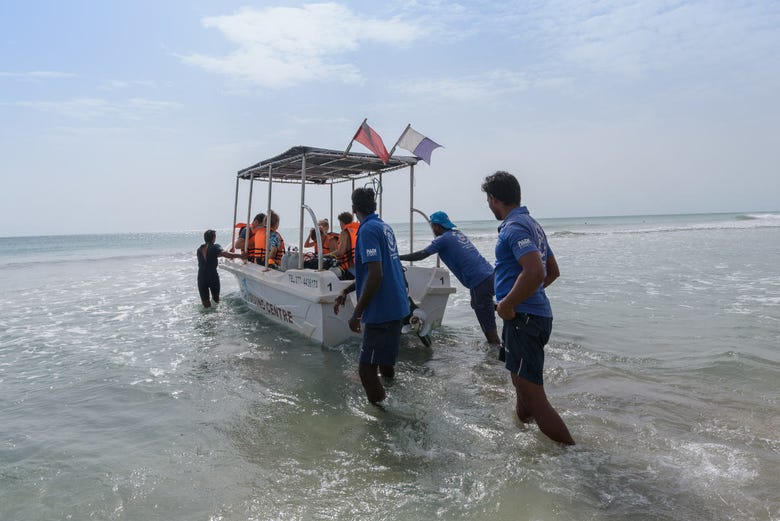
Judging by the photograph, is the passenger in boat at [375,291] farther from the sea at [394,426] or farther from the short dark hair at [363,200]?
the sea at [394,426]

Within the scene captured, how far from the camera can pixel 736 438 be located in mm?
3498

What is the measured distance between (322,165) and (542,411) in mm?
4932

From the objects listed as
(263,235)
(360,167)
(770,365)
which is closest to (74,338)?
(263,235)

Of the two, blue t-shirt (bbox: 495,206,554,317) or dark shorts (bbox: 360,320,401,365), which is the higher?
blue t-shirt (bbox: 495,206,554,317)

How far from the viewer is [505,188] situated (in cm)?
329

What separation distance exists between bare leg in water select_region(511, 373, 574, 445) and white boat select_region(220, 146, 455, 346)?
8.72ft

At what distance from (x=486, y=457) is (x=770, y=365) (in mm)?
3884

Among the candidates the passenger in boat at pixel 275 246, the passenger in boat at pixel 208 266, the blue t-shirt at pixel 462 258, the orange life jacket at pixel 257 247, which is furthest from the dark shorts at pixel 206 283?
the blue t-shirt at pixel 462 258

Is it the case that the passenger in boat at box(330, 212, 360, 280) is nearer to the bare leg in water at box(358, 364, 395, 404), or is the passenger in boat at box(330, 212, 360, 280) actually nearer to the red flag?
the red flag

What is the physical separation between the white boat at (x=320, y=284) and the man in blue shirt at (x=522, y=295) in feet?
8.83

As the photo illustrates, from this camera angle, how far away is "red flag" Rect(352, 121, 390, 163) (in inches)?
210

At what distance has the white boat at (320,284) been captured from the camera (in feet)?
19.6

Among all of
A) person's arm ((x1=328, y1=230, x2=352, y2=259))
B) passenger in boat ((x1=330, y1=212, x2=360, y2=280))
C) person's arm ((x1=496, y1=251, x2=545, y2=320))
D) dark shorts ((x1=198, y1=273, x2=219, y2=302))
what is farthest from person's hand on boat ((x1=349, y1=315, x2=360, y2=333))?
dark shorts ((x1=198, y1=273, x2=219, y2=302))

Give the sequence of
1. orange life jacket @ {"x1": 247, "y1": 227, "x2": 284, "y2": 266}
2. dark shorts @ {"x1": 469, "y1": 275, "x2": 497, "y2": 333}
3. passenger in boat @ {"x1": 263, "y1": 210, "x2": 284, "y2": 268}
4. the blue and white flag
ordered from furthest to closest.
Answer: orange life jacket @ {"x1": 247, "y1": 227, "x2": 284, "y2": 266}, passenger in boat @ {"x1": 263, "y1": 210, "x2": 284, "y2": 268}, dark shorts @ {"x1": 469, "y1": 275, "x2": 497, "y2": 333}, the blue and white flag
